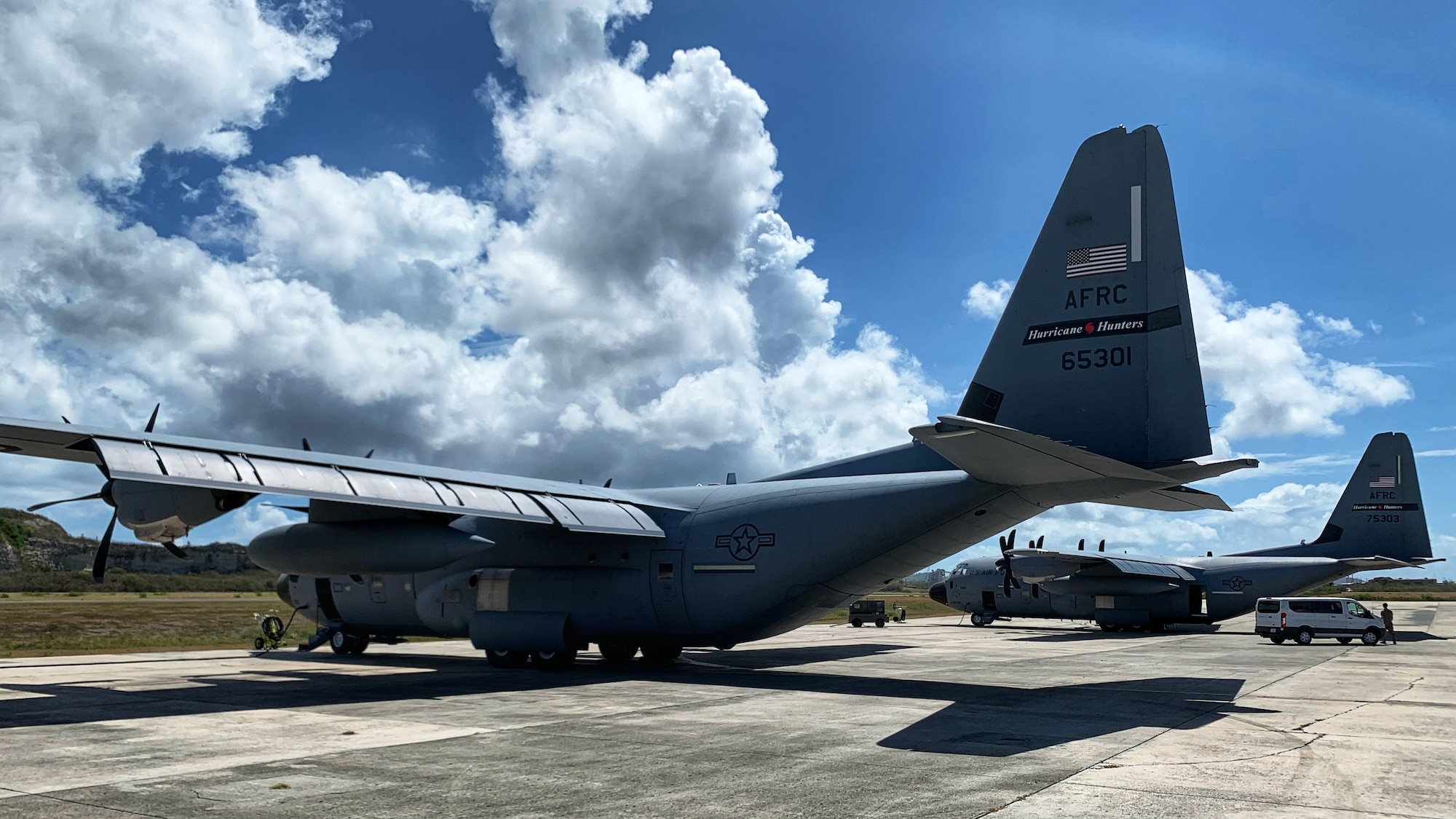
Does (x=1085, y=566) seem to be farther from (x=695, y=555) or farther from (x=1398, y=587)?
(x=1398, y=587)

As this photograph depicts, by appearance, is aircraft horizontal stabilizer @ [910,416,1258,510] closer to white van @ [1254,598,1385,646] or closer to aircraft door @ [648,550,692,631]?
aircraft door @ [648,550,692,631]

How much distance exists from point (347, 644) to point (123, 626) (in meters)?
20.8

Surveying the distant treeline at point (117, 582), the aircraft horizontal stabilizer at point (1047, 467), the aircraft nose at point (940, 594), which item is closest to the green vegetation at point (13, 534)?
the distant treeline at point (117, 582)

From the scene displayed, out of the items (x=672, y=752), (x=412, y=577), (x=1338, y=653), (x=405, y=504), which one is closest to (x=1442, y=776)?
(x=672, y=752)

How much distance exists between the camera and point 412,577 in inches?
877

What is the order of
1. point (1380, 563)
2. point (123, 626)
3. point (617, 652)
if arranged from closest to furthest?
1. point (617, 652)
2. point (1380, 563)
3. point (123, 626)

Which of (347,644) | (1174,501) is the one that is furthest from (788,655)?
(1174,501)

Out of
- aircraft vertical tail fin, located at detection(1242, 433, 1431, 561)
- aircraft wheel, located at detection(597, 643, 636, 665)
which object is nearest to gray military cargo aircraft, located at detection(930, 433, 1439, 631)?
aircraft vertical tail fin, located at detection(1242, 433, 1431, 561)

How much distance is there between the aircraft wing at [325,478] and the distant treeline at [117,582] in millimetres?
60312

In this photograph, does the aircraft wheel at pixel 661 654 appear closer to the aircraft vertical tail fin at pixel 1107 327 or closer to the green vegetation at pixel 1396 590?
the aircraft vertical tail fin at pixel 1107 327

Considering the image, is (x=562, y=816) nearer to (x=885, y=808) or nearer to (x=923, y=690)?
(x=885, y=808)

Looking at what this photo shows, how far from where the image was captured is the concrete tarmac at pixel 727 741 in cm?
767

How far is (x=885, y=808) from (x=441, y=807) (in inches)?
133

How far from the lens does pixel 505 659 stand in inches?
815
